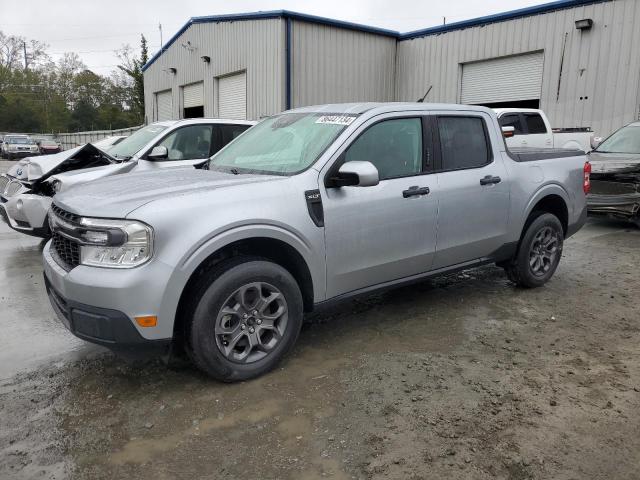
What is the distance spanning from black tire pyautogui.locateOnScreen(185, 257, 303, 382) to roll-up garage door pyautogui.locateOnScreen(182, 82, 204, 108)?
18921mm

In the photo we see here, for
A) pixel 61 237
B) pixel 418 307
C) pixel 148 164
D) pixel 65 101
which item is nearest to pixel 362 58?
pixel 148 164

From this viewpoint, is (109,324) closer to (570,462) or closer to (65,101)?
(570,462)

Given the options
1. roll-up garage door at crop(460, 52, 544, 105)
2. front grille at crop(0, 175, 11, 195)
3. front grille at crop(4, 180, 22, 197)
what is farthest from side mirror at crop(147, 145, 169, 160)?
roll-up garage door at crop(460, 52, 544, 105)

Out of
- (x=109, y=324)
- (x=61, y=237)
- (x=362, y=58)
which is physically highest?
(x=362, y=58)

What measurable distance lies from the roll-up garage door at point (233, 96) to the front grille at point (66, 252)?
47.8 ft

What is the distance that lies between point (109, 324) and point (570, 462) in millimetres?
2516

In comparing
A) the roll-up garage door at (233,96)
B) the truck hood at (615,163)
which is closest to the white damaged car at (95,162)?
the truck hood at (615,163)

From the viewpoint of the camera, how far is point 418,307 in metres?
4.98

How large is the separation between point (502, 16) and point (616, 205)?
850cm

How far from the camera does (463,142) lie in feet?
15.4

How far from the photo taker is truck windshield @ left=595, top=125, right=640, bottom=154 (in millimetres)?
9391

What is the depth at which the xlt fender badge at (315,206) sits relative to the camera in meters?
3.59

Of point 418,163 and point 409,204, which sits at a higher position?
point 418,163

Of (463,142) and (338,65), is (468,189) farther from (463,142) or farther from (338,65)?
(338,65)
